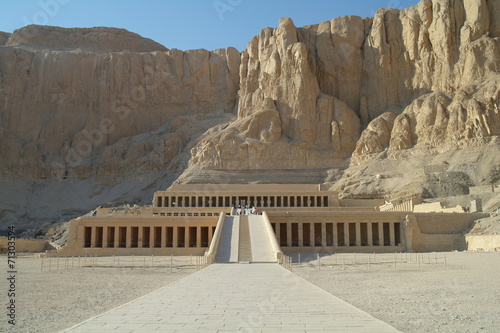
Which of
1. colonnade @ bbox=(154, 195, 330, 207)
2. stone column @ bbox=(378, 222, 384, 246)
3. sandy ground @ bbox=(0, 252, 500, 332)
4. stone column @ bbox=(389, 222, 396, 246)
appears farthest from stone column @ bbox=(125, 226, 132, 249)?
stone column @ bbox=(389, 222, 396, 246)

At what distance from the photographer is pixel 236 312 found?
39.7ft

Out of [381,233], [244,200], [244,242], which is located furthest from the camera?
[244,200]

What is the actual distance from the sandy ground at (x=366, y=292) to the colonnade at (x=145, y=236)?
1327cm

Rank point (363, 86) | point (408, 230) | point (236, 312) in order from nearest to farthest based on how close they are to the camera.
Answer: point (236, 312), point (408, 230), point (363, 86)

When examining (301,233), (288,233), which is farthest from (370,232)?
(288,233)

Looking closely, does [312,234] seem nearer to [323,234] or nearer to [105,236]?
[323,234]

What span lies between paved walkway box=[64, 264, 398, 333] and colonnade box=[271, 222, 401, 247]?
26.2 m

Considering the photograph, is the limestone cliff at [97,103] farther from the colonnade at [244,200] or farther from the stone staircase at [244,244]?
the stone staircase at [244,244]

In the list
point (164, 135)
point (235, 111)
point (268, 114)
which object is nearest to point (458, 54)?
point (268, 114)

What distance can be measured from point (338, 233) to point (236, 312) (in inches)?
1434

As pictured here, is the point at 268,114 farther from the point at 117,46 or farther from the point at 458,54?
the point at 117,46

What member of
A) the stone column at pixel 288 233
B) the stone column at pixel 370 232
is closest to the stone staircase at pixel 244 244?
the stone column at pixel 288 233

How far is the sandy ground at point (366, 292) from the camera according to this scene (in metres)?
12.4

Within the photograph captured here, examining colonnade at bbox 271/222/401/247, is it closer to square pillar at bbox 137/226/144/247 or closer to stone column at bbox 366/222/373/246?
stone column at bbox 366/222/373/246
